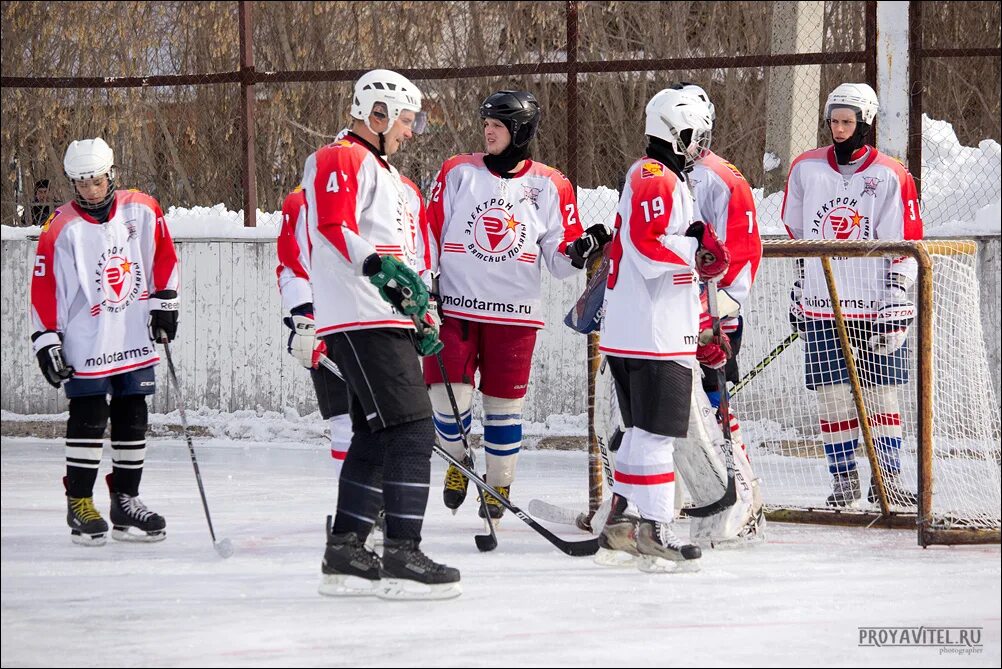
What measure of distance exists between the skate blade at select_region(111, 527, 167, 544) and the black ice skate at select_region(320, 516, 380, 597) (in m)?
1.20

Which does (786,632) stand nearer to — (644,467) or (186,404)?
(644,467)

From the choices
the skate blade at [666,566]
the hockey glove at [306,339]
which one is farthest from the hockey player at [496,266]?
the skate blade at [666,566]

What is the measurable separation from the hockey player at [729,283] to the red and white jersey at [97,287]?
6.06 feet

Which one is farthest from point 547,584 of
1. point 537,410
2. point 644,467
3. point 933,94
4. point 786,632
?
point 933,94

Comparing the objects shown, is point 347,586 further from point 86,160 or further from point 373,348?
point 86,160

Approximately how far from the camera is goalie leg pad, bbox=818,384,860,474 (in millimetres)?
5497

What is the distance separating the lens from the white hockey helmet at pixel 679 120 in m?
4.42

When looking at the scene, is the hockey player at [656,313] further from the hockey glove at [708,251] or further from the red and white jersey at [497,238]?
the red and white jersey at [497,238]

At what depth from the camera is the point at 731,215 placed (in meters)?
4.77

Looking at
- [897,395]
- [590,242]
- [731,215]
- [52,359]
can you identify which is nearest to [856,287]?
[897,395]

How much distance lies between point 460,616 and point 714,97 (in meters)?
5.83

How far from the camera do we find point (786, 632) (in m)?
3.72

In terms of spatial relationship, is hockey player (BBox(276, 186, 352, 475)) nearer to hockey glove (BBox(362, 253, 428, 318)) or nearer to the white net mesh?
hockey glove (BBox(362, 253, 428, 318))

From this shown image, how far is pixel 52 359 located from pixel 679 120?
223cm
